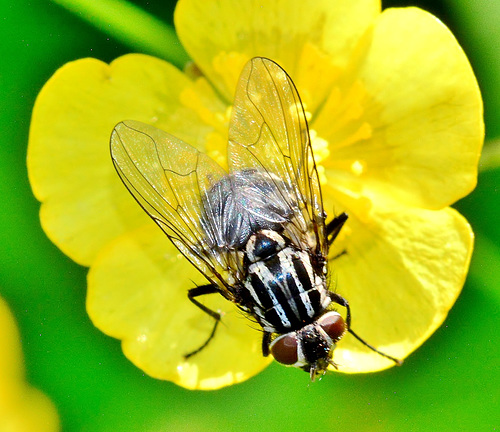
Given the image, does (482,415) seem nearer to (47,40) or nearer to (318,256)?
(318,256)

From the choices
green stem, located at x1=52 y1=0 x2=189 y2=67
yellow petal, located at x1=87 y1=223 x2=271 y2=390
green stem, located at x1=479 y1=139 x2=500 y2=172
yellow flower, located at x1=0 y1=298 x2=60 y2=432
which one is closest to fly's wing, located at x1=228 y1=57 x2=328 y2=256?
yellow petal, located at x1=87 y1=223 x2=271 y2=390

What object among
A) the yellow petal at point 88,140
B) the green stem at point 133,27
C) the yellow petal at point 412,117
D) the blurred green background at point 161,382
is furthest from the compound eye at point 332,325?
the green stem at point 133,27

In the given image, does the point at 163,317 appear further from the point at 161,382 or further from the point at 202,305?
the point at 161,382

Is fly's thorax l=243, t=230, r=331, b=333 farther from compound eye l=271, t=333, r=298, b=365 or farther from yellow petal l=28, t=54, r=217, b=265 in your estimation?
yellow petal l=28, t=54, r=217, b=265

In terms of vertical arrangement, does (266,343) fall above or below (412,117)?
below

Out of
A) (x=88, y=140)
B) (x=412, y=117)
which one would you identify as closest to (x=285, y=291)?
(x=412, y=117)

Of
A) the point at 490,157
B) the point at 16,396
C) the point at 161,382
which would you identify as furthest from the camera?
the point at 161,382
